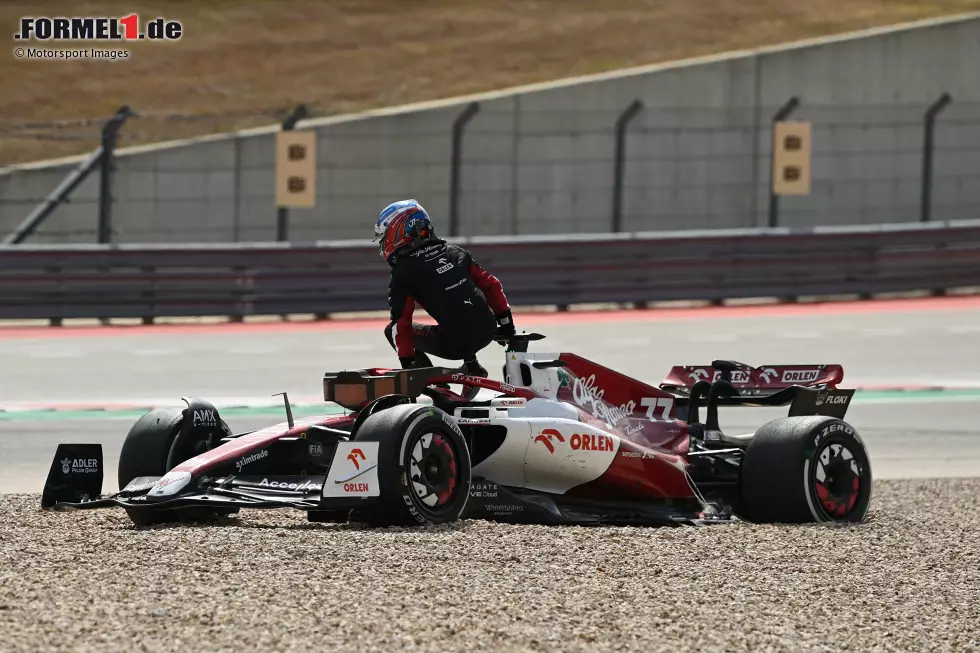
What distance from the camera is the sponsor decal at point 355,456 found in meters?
8.45

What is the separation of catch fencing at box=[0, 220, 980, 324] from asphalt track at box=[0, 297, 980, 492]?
17.3 inches

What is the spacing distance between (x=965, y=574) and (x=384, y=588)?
289 cm

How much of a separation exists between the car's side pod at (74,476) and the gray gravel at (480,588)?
198 mm

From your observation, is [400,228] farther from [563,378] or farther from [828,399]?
[828,399]

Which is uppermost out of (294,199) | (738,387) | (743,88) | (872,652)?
(743,88)

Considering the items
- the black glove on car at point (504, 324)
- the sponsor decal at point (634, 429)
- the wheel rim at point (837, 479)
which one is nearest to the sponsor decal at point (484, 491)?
the sponsor decal at point (634, 429)

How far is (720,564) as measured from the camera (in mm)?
7973

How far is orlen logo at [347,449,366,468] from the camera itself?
8.45 meters

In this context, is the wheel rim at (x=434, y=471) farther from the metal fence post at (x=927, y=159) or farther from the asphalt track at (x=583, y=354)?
the metal fence post at (x=927, y=159)

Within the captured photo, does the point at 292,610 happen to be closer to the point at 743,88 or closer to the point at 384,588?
the point at 384,588

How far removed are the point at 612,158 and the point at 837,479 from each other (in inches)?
764

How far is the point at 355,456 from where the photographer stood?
8.46 metres

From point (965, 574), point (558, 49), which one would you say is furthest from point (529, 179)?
point (965, 574)

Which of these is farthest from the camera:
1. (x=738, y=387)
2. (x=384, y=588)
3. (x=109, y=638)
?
(x=738, y=387)
